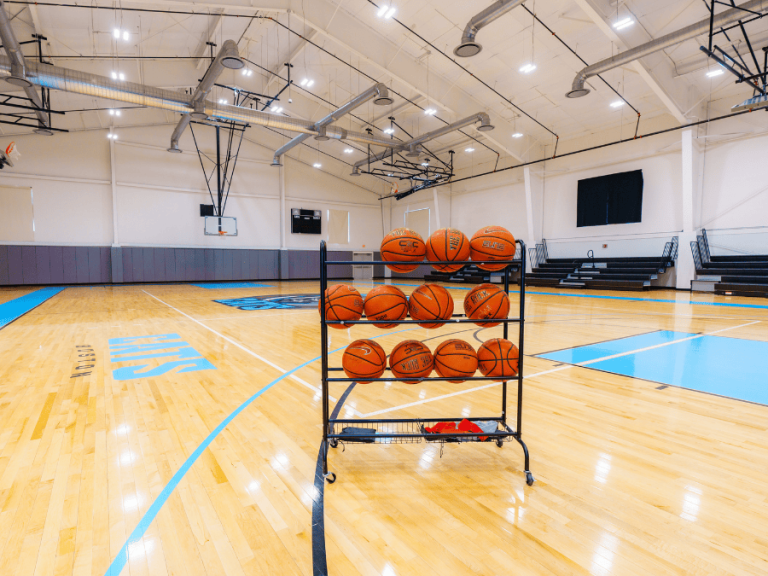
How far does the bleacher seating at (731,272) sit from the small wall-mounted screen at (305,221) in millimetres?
16793

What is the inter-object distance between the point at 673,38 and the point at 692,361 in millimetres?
8528

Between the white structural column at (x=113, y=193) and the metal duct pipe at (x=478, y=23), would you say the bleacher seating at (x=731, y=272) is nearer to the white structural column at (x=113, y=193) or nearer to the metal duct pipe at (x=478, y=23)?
the metal duct pipe at (x=478, y=23)

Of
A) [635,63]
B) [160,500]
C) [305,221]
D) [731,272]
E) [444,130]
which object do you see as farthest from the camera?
[305,221]

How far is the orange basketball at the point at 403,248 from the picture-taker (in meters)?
2.28

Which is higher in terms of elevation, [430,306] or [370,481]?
[430,306]

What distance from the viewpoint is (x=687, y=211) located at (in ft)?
42.3

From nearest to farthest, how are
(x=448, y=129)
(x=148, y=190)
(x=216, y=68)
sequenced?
(x=216, y=68), (x=448, y=129), (x=148, y=190)

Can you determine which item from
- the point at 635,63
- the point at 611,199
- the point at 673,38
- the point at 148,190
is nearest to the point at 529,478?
the point at 673,38

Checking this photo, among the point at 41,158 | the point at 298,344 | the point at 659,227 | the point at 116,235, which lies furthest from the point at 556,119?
the point at 41,158

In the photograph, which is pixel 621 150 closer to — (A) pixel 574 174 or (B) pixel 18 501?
(A) pixel 574 174

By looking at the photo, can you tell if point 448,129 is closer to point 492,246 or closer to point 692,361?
point 692,361

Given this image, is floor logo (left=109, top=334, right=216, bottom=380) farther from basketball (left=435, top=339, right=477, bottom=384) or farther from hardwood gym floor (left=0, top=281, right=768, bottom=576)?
basketball (left=435, top=339, right=477, bottom=384)

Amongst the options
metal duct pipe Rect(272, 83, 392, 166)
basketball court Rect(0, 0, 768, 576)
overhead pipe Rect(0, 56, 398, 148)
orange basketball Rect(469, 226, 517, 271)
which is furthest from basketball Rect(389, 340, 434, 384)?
overhead pipe Rect(0, 56, 398, 148)

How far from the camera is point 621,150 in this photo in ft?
48.5
